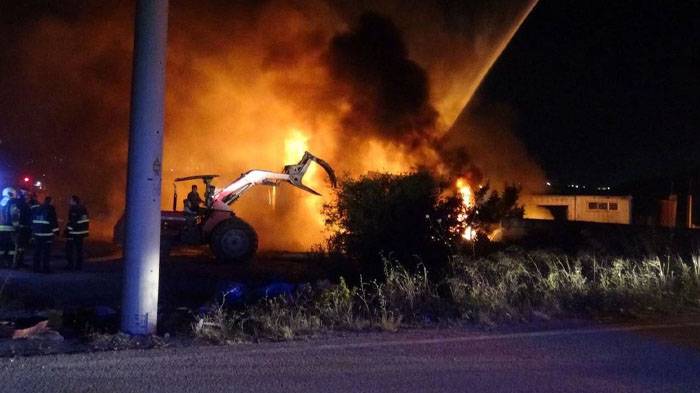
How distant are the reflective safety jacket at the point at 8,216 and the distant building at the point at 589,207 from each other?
Result: 21450 millimetres

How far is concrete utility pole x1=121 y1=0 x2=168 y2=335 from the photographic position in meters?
6.96

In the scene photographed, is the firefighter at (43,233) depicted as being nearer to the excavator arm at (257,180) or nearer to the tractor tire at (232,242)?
the tractor tire at (232,242)

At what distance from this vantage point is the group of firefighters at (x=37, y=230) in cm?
1322

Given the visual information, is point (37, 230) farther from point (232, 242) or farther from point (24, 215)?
point (232, 242)

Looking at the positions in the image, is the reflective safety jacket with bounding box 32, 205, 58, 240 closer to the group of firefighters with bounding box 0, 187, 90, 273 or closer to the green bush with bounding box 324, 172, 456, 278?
the group of firefighters with bounding box 0, 187, 90, 273

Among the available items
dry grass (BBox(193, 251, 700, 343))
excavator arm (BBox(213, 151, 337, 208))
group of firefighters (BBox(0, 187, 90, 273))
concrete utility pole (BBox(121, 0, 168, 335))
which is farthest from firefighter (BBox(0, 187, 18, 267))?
concrete utility pole (BBox(121, 0, 168, 335))

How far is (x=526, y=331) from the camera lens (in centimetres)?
734

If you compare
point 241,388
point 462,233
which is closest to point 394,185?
point 462,233

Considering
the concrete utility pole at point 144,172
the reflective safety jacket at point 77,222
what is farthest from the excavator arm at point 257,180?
the concrete utility pole at point 144,172

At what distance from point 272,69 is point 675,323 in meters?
20.9

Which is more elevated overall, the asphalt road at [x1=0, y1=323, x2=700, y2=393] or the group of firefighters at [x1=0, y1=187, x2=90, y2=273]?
the group of firefighters at [x1=0, y1=187, x2=90, y2=273]

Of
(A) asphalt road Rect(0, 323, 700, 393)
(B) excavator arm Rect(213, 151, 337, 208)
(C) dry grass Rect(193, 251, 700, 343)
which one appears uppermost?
(B) excavator arm Rect(213, 151, 337, 208)

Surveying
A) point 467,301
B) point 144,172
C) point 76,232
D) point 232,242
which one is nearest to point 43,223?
point 76,232

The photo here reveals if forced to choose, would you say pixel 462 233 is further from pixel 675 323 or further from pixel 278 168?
pixel 278 168
